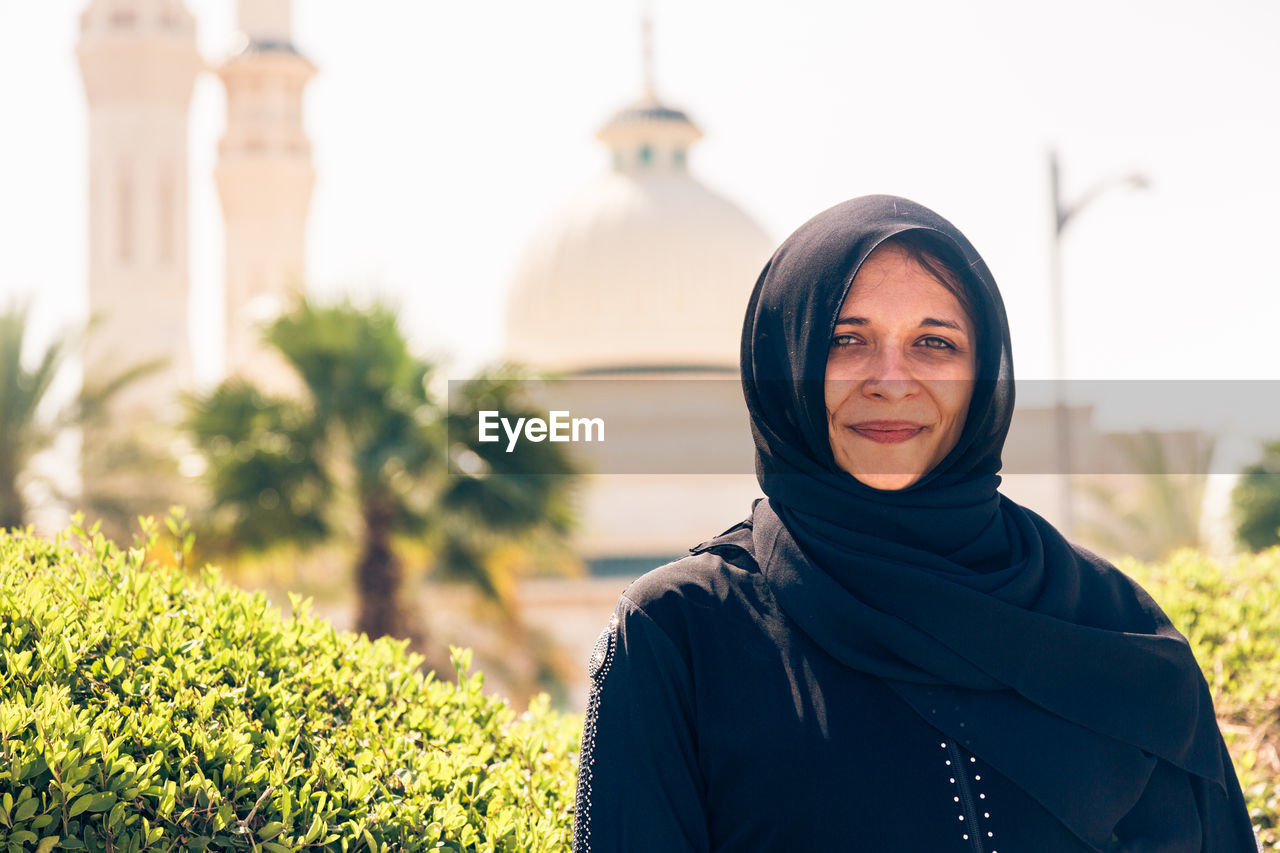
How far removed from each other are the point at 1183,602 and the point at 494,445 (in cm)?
742

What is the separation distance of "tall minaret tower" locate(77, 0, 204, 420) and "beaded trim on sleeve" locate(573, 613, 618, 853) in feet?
107

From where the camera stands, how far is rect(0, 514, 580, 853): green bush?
6.15 feet

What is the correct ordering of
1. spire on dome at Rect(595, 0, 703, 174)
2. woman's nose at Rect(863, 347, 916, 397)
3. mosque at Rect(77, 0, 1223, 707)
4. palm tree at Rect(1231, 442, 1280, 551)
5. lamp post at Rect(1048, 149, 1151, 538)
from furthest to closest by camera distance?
spire on dome at Rect(595, 0, 703, 174)
mosque at Rect(77, 0, 1223, 707)
palm tree at Rect(1231, 442, 1280, 551)
lamp post at Rect(1048, 149, 1151, 538)
woman's nose at Rect(863, 347, 916, 397)

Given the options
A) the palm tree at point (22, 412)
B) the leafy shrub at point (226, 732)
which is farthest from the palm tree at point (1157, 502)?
the leafy shrub at point (226, 732)

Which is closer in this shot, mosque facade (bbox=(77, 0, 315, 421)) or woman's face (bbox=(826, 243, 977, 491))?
woman's face (bbox=(826, 243, 977, 491))

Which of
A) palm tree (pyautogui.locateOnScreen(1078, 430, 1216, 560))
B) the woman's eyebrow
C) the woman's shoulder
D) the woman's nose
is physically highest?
the woman's eyebrow

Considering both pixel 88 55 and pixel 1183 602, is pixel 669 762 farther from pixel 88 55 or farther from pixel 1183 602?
pixel 88 55

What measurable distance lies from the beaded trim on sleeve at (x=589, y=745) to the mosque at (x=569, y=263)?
1924cm

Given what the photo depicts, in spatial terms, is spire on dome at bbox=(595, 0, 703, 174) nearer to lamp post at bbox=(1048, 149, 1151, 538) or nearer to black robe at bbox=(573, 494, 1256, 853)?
lamp post at bbox=(1048, 149, 1151, 538)

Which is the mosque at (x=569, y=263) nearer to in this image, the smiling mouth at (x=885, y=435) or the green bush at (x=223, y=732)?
the green bush at (x=223, y=732)

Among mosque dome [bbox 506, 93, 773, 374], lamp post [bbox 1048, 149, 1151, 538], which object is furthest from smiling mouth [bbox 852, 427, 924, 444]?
mosque dome [bbox 506, 93, 773, 374]

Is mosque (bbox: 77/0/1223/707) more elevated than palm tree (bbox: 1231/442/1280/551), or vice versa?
mosque (bbox: 77/0/1223/707)

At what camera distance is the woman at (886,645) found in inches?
64.5

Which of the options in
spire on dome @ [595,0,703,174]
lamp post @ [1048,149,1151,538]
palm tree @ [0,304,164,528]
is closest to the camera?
lamp post @ [1048,149,1151,538]
